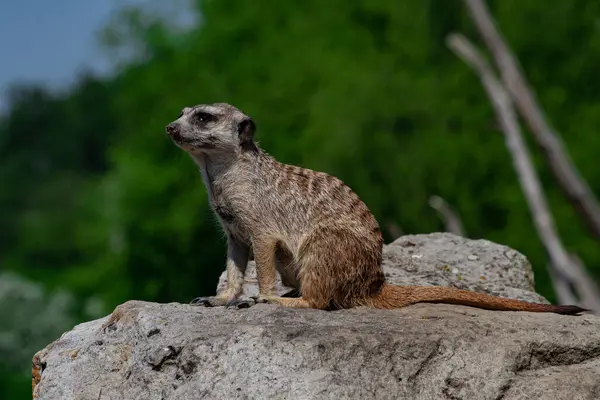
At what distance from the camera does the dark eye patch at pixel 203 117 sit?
5344mm

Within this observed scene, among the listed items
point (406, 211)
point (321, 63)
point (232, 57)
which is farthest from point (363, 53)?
point (406, 211)

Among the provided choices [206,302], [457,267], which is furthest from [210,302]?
[457,267]

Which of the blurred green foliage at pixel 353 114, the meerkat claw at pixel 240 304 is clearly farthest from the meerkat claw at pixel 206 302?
the blurred green foliage at pixel 353 114

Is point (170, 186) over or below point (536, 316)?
over

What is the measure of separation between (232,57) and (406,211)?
1116 cm

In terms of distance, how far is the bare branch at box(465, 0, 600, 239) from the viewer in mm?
11461

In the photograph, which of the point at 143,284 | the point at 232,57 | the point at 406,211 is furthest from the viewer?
the point at 232,57

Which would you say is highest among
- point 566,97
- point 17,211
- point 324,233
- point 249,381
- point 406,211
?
point 17,211

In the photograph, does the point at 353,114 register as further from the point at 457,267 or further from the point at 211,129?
the point at 211,129

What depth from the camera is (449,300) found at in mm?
5219

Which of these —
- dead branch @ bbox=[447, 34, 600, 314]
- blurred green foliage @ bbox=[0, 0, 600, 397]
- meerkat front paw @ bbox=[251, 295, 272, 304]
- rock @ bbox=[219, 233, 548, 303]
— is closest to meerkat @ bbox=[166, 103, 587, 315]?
meerkat front paw @ bbox=[251, 295, 272, 304]

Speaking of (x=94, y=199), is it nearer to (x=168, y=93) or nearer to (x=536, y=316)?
(x=168, y=93)

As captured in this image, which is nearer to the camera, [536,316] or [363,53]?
[536,316]

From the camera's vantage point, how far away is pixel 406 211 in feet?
53.7
